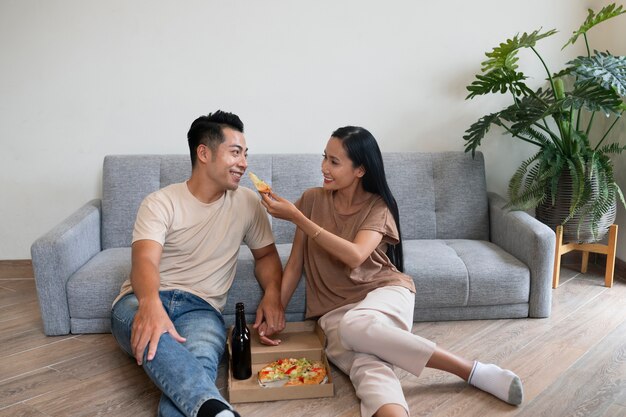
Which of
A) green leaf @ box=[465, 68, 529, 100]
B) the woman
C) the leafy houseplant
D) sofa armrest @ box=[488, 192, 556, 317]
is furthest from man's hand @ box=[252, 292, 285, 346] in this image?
green leaf @ box=[465, 68, 529, 100]

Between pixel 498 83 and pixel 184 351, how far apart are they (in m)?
2.36

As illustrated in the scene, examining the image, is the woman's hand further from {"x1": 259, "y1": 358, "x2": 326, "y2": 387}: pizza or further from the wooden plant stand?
the wooden plant stand

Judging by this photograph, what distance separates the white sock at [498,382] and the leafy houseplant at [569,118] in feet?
4.35

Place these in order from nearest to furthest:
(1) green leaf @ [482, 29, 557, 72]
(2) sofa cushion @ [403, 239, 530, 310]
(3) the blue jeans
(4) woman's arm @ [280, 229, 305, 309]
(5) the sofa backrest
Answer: (3) the blue jeans
(4) woman's arm @ [280, 229, 305, 309]
(2) sofa cushion @ [403, 239, 530, 310]
(1) green leaf @ [482, 29, 557, 72]
(5) the sofa backrest

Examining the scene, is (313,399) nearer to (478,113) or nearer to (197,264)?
(197,264)

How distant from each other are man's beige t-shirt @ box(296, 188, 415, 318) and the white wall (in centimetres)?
117

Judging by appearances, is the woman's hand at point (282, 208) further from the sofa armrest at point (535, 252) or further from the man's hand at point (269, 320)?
the sofa armrest at point (535, 252)

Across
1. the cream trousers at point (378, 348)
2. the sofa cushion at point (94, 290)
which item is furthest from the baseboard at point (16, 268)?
the cream trousers at point (378, 348)

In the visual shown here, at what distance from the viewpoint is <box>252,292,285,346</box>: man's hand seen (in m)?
2.51

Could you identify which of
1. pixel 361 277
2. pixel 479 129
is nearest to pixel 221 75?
pixel 479 129

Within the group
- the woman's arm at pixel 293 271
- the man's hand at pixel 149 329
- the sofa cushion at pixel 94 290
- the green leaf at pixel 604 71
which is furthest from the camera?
the green leaf at pixel 604 71

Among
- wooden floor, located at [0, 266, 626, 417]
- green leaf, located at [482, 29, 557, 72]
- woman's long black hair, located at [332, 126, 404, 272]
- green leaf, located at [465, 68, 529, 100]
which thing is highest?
green leaf, located at [482, 29, 557, 72]

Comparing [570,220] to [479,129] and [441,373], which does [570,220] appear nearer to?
[479,129]

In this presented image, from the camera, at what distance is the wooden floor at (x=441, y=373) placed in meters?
2.19
